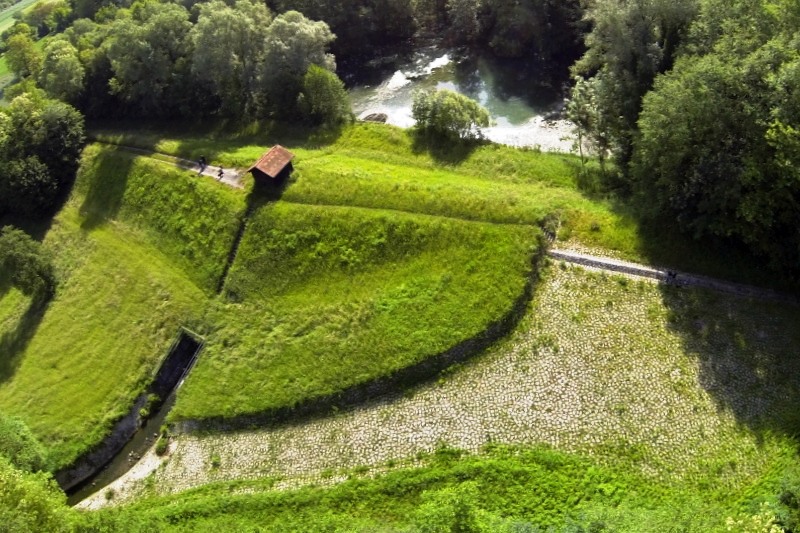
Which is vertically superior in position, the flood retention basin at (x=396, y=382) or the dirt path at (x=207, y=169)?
the dirt path at (x=207, y=169)

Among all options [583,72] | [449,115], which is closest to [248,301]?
[449,115]

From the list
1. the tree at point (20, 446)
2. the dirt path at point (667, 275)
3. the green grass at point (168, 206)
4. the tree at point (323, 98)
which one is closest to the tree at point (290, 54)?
the tree at point (323, 98)

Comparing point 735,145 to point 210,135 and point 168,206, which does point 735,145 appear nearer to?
point 168,206

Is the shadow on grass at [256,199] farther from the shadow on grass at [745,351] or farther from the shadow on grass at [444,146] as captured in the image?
the shadow on grass at [745,351]

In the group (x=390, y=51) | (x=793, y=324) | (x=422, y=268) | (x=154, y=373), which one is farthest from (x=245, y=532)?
(x=390, y=51)

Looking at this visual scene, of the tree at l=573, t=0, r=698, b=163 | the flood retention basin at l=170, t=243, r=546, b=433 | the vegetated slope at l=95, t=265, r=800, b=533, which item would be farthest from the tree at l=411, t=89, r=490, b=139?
the flood retention basin at l=170, t=243, r=546, b=433

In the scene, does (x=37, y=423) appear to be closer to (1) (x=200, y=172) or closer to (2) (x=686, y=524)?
(1) (x=200, y=172)
